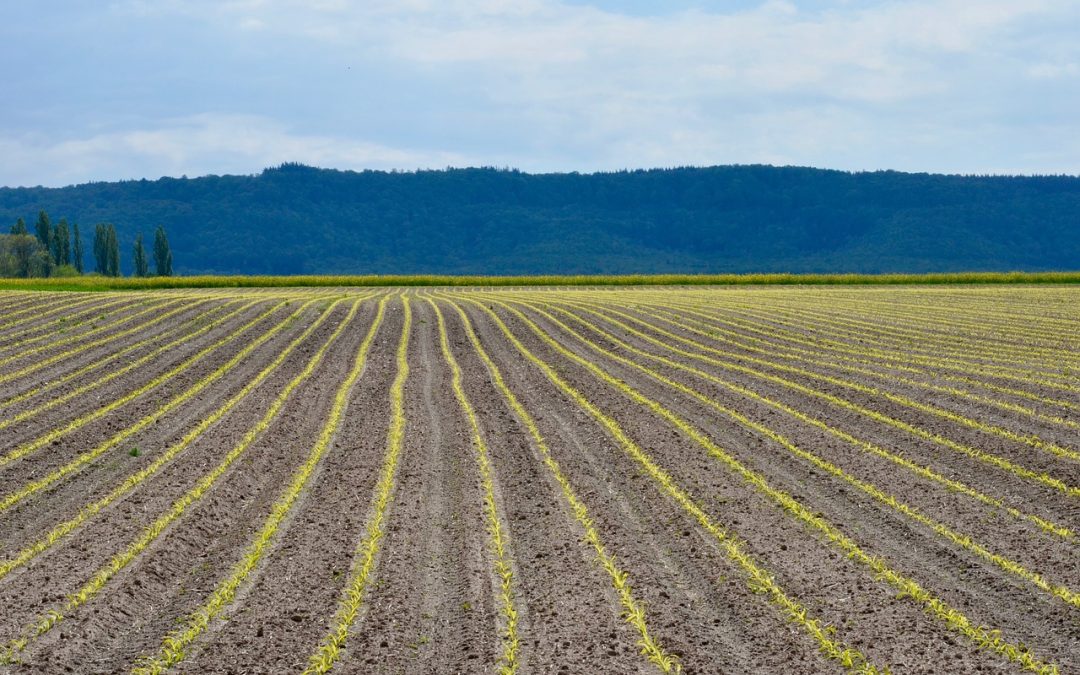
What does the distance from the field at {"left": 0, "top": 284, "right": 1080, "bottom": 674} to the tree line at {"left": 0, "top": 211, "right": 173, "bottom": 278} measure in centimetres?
8772

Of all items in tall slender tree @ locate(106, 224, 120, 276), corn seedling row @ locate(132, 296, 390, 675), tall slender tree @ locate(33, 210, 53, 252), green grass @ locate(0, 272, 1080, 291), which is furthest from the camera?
tall slender tree @ locate(33, 210, 53, 252)

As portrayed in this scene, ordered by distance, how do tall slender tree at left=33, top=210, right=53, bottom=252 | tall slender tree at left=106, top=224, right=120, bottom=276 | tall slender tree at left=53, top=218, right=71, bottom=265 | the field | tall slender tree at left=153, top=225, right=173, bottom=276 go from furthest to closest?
tall slender tree at left=33, top=210, right=53, bottom=252, tall slender tree at left=53, top=218, right=71, bottom=265, tall slender tree at left=106, top=224, right=120, bottom=276, tall slender tree at left=153, top=225, right=173, bottom=276, the field

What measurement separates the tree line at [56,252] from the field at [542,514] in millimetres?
87718

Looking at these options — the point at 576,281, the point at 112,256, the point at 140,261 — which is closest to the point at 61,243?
the point at 112,256

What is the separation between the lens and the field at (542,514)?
823 centimetres

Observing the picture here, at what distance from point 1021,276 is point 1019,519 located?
62.5 m

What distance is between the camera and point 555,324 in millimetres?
36219

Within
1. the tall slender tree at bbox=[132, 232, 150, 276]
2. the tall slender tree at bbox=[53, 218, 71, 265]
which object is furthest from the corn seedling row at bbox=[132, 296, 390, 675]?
the tall slender tree at bbox=[53, 218, 71, 265]

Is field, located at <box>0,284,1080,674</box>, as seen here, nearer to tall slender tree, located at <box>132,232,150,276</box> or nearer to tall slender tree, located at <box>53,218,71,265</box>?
tall slender tree, located at <box>132,232,150,276</box>

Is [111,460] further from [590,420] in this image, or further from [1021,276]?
[1021,276]

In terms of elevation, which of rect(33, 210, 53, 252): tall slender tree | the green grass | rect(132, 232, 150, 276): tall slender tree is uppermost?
rect(33, 210, 53, 252): tall slender tree

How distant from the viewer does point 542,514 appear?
39.1ft

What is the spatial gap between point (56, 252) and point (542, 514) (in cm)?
12017

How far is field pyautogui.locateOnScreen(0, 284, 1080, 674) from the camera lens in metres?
8.23
